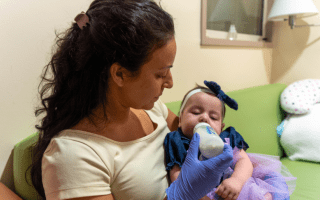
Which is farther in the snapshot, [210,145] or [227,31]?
[227,31]

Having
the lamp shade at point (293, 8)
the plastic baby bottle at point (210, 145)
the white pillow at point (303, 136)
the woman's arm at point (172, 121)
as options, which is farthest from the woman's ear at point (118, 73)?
the lamp shade at point (293, 8)

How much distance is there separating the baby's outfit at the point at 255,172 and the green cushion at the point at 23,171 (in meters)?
0.48

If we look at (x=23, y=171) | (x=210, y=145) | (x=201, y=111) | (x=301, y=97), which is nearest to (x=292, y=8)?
(x=301, y=97)

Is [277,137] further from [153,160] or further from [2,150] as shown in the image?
[2,150]

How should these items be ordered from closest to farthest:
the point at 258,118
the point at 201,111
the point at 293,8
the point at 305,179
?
the point at 201,111 → the point at 305,179 → the point at 258,118 → the point at 293,8

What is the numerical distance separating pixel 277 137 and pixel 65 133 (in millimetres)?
1545

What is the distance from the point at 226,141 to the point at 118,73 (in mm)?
554

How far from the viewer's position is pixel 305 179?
4.54 feet

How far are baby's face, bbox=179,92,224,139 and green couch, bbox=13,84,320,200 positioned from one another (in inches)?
7.5

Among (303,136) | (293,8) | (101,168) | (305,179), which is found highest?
(293,8)

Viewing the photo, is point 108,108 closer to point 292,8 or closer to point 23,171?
point 23,171

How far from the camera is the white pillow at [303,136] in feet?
5.15

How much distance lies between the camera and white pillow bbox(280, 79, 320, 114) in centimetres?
167

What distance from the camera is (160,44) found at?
0.72m
